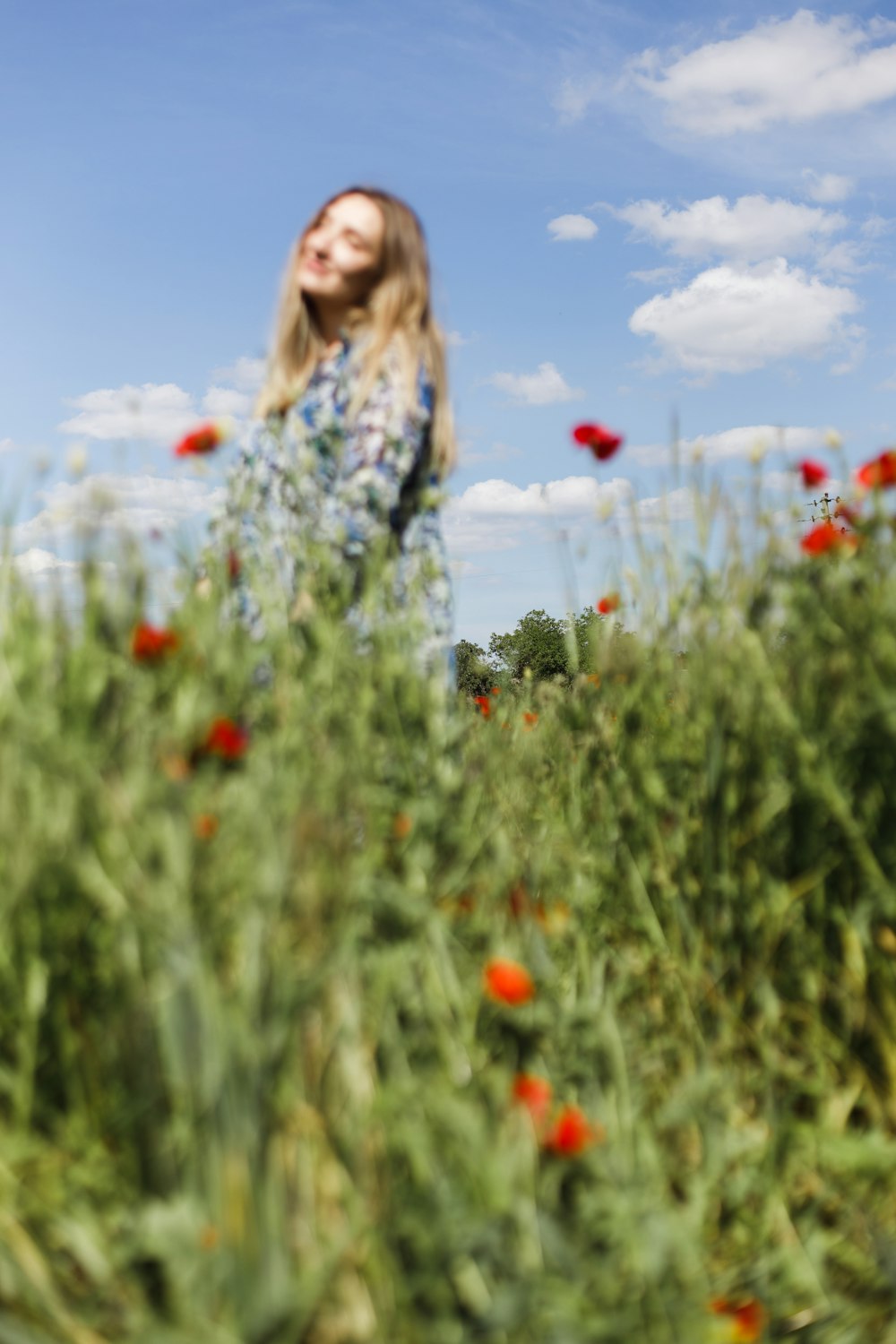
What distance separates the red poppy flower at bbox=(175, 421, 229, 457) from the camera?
271 cm

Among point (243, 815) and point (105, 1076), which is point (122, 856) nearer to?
point (243, 815)

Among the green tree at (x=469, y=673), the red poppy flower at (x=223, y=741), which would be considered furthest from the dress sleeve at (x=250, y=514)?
the green tree at (x=469, y=673)

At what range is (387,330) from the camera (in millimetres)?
3232

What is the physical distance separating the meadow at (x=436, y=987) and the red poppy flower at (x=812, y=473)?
21 cm

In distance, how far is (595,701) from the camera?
310 centimetres

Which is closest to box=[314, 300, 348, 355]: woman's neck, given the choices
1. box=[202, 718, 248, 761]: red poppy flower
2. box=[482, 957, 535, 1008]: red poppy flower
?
box=[202, 718, 248, 761]: red poppy flower

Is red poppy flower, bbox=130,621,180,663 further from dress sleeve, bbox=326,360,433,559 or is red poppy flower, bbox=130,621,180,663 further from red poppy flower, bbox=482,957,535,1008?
red poppy flower, bbox=482,957,535,1008

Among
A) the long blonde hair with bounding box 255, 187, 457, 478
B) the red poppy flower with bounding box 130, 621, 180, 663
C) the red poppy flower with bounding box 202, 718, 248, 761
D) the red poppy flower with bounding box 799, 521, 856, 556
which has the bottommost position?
the red poppy flower with bounding box 202, 718, 248, 761

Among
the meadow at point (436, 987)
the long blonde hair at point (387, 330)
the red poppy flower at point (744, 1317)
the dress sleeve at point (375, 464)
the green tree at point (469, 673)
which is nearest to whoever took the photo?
the meadow at point (436, 987)

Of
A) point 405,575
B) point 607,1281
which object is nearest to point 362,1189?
point 607,1281

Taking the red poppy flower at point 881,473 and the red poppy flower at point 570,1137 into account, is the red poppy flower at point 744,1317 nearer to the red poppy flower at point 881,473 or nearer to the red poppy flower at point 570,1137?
the red poppy flower at point 570,1137

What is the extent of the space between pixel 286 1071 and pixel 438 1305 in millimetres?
389

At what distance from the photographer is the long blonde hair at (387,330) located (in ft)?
10.5

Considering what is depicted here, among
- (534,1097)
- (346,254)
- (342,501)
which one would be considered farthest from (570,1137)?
(346,254)
